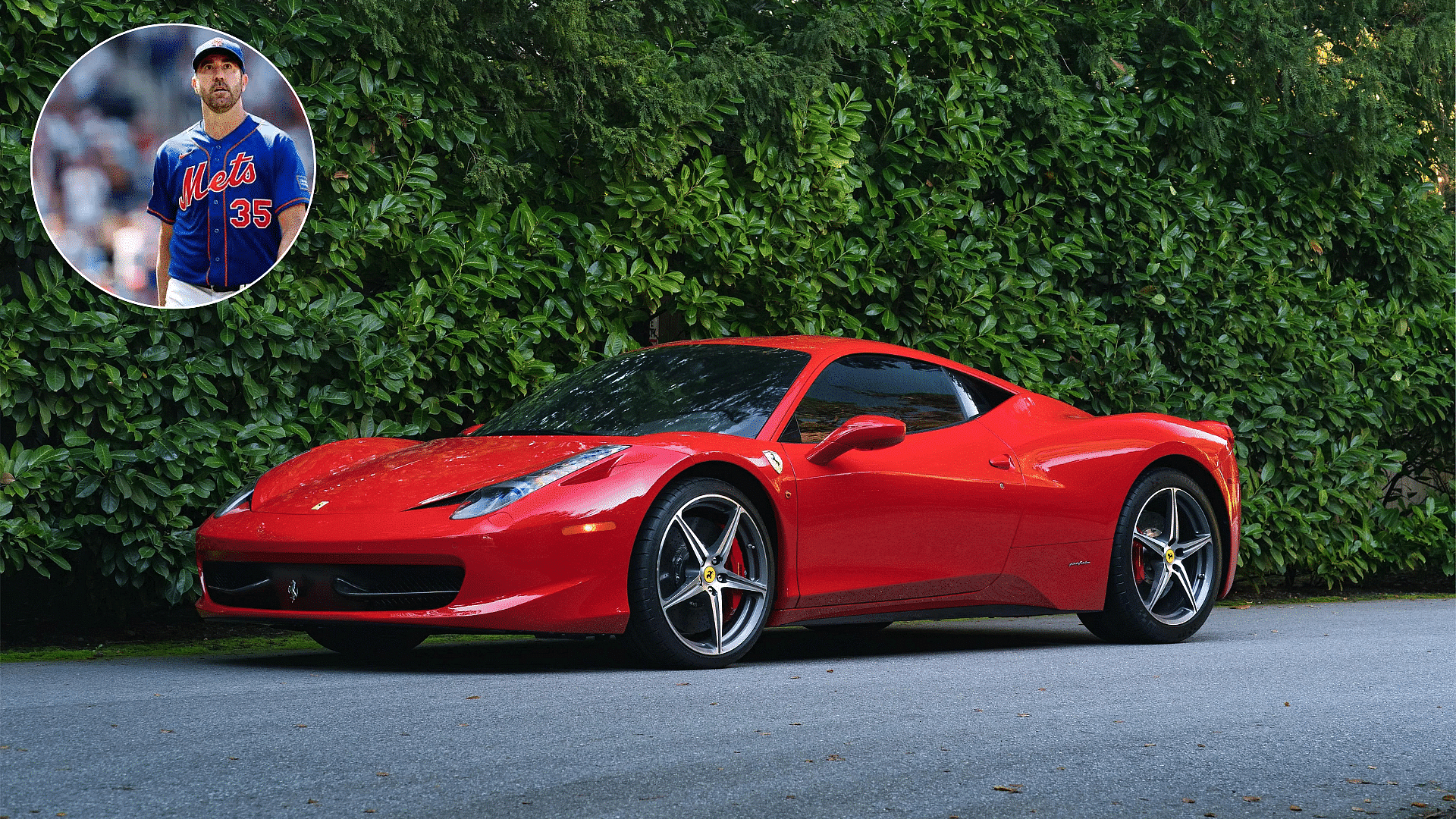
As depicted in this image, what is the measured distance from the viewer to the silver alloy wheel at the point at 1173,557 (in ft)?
23.1

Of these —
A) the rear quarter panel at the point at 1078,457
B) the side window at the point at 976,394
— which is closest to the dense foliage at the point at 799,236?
the side window at the point at 976,394

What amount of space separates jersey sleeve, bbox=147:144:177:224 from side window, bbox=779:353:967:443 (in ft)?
9.66

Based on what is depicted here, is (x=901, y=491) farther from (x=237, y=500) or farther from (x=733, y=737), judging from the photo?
(x=237, y=500)

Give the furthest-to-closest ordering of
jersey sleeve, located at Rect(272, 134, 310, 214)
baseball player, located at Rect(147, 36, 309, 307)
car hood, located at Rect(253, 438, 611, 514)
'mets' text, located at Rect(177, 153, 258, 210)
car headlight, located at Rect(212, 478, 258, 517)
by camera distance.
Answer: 1. 'mets' text, located at Rect(177, 153, 258, 210)
2. jersey sleeve, located at Rect(272, 134, 310, 214)
3. baseball player, located at Rect(147, 36, 309, 307)
4. car headlight, located at Rect(212, 478, 258, 517)
5. car hood, located at Rect(253, 438, 611, 514)

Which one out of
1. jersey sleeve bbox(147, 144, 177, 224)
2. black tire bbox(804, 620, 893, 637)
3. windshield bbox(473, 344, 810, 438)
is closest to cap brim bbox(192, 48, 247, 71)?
jersey sleeve bbox(147, 144, 177, 224)

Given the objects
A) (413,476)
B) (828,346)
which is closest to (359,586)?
(413,476)

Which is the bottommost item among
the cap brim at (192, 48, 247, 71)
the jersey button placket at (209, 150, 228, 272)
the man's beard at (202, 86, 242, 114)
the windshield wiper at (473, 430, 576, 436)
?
the windshield wiper at (473, 430, 576, 436)

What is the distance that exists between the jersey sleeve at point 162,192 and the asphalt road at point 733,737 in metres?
2.03

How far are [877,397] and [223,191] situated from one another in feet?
10.0

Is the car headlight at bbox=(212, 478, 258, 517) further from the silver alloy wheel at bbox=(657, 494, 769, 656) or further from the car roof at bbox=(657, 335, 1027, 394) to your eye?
the car roof at bbox=(657, 335, 1027, 394)

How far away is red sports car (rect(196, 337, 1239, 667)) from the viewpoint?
200 inches

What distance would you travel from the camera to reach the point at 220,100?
675 centimetres

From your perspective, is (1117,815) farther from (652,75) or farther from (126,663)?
(652,75)

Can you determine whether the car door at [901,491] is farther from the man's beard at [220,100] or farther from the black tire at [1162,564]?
the man's beard at [220,100]
